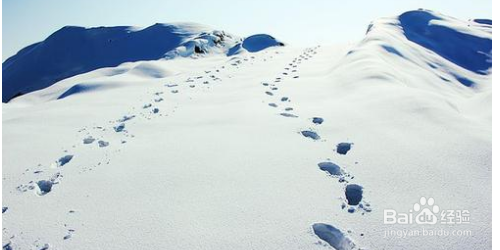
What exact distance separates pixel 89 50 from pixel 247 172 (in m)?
54.1

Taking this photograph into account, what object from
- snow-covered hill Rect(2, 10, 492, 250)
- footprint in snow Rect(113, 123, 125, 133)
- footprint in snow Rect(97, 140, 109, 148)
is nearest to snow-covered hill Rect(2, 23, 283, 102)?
snow-covered hill Rect(2, 10, 492, 250)

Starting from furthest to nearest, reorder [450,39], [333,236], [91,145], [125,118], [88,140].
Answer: [450,39] → [125,118] → [88,140] → [91,145] → [333,236]

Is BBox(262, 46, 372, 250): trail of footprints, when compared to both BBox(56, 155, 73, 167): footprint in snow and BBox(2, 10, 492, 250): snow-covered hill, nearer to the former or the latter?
BBox(2, 10, 492, 250): snow-covered hill

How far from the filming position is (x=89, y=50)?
5197 cm

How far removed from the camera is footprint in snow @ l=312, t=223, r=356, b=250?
2766 mm

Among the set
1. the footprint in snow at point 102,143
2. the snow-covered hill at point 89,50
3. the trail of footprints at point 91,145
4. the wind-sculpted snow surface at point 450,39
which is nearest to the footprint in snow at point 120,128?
the trail of footprints at point 91,145

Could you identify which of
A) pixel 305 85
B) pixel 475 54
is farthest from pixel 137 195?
pixel 475 54

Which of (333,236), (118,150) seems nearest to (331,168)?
(333,236)

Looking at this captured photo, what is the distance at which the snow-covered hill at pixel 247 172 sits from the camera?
291 cm

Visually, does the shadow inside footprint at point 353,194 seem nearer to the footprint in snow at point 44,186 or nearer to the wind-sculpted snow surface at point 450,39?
the footprint in snow at point 44,186

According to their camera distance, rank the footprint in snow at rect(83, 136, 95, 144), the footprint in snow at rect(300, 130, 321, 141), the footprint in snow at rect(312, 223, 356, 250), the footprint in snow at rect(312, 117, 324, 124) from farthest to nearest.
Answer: the footprint in snow at rect(312, 117, 324, 124)
the footprint in snow at rect(83, 136, 95, 144)
the footprint in snow at rect(300, 130, 321, 141)
the footprint in snow at rect(312, 223, 356, 250)

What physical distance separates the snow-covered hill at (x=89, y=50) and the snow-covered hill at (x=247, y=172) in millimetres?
30621

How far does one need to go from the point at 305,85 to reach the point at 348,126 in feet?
11.3

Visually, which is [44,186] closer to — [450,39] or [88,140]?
[88,140]
